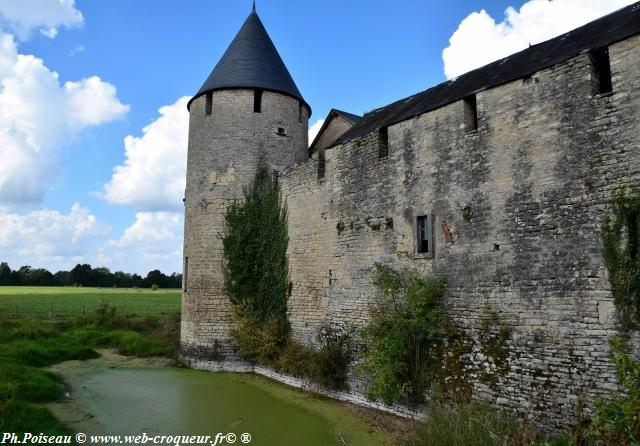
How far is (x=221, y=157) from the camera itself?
13.2m

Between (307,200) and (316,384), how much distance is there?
4516 millimetres

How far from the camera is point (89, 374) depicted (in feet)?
40.7

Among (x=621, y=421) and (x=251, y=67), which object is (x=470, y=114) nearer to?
(x=621, y=421)

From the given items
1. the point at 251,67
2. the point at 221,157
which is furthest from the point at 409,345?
the point at 251,67

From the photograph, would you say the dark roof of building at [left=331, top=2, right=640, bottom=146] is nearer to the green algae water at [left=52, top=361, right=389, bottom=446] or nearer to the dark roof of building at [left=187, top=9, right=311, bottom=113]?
the dark roof of building at [left=187, top=9, right=311, bottom=113]

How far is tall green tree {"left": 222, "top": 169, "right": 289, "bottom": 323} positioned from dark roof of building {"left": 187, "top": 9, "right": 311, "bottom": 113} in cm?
302

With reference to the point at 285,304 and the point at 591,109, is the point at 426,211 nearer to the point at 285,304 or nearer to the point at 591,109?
the point at 591,109


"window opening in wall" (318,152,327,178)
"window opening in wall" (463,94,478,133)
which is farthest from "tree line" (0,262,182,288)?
"window opening in wall" (463,94,478,133)

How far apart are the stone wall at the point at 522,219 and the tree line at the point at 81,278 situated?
56878mm

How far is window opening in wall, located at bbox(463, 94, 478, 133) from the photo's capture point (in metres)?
8.22

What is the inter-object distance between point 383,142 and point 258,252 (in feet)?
15.8

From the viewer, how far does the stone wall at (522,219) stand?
6227 millimetres

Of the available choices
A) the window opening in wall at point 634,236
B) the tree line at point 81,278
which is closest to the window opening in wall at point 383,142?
the window opening in wall at point 634,236

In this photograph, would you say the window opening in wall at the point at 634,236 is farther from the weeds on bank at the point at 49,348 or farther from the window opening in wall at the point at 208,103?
the window opening in wall at the point at 208,103
